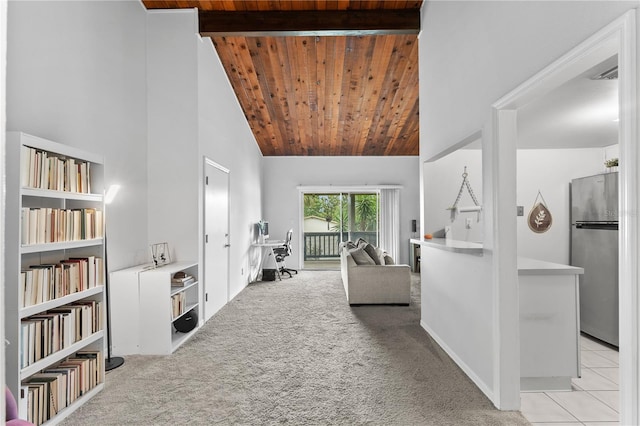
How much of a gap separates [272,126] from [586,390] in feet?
19.2

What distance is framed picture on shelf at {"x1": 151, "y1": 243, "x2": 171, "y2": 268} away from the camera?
3.66 m

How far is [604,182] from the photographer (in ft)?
11.7

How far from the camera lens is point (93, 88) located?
3176mm

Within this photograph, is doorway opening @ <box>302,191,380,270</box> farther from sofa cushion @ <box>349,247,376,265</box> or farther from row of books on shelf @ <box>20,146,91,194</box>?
row of books on shelf @ <box>20,146,91,194</box>

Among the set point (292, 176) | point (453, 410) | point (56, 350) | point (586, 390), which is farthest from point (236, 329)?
point (292, 176)

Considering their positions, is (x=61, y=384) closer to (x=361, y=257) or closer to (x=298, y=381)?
(x=298, y=381)

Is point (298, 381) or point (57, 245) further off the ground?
point (57, 245)

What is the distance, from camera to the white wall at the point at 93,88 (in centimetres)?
Answer: 246

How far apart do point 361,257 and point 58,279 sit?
140 inches

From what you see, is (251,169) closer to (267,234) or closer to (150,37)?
(267,234)

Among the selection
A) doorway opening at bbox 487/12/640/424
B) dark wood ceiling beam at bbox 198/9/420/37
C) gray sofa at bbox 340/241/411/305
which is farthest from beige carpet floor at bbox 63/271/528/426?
dark wood ceiling beam at bbox 198/9/420/37

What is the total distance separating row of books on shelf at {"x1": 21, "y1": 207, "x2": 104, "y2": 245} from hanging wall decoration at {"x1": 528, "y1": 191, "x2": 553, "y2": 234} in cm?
472

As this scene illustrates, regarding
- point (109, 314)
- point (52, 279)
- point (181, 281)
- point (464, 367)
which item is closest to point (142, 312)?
point (109, 314)

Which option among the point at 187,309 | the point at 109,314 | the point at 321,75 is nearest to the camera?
the point at 109,314
